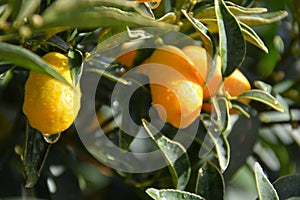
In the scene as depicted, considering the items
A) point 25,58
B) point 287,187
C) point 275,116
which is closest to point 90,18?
point 25,58

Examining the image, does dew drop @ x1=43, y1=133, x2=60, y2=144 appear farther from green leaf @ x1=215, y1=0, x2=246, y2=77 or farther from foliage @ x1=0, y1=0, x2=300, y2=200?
green leaf @ x1=215, y1=0, x2=246, y2=77

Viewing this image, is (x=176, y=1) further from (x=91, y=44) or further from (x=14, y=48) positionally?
(x=14, y=48)

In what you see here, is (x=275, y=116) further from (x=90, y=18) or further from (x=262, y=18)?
(x=90, y=18)

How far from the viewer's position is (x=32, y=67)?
2.02 feet

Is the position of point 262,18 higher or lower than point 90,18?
lower

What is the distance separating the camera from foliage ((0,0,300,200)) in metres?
0.64

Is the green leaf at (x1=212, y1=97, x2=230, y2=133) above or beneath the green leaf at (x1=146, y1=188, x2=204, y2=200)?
above

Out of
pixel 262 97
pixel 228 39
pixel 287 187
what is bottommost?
pixel 287 187

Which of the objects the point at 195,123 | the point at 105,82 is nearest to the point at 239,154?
→ the point at 195,123

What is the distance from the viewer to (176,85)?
0.83 m

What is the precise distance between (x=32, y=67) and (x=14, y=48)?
30 millimetres

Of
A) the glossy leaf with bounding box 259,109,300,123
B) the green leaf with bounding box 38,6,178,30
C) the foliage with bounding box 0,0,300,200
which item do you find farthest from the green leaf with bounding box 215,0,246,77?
the glossy leaf with bounding box 259,109,300,123

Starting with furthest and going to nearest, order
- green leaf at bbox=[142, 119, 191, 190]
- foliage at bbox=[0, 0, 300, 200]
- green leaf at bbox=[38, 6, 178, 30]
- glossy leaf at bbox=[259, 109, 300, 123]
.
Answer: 1. glossy leaf at bbox=[259, 109, 300, 123]
2. green leaf at bbox=[142, 119, 191, 190]
3. foliage at bbox=[0, 0, 300, 200]
4. green leaf at bbox=[38, 6, 178, 30]

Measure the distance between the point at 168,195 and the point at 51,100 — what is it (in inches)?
7.2
